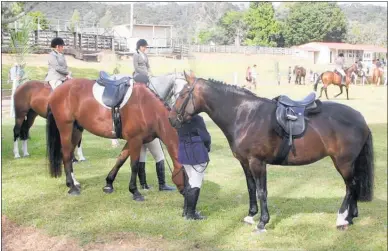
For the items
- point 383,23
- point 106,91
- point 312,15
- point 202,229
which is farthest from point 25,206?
point 383,23

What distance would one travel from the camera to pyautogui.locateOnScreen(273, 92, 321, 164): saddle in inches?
184

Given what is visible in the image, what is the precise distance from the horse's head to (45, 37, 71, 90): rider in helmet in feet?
12.1

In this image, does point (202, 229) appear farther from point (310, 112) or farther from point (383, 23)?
point (383, 23)

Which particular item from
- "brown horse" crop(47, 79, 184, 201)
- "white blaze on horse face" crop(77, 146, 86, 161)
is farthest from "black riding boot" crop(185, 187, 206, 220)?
"white blaze on horse face" crop(77, 146, 86, 161)

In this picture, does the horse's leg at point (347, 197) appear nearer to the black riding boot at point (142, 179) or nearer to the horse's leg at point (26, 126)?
the black riding boot at point (142, 179)

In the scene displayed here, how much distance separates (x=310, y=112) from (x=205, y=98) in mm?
1146

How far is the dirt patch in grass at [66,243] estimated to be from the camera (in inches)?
180

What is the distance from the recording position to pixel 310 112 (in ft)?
15.8

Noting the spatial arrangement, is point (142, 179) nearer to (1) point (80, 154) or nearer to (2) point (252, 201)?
(2) point (252, 201)

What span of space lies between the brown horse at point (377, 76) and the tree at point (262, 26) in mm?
12507

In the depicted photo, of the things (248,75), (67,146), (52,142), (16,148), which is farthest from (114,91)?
(248,75)

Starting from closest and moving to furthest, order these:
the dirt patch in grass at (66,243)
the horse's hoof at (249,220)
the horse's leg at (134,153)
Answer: the dirt patch in grass at (66,243), the horse's hoof at (249,220), the horse's leg at (134,153)

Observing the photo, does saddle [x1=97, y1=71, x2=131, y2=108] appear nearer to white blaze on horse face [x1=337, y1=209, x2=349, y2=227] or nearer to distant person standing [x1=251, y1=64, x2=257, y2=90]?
white blaze on horse face [x1=337, y1=209, x2=349, y2=227]

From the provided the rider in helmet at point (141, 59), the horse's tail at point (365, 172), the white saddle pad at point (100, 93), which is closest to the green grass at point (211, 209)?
the horse's tail at point (365, 172)
